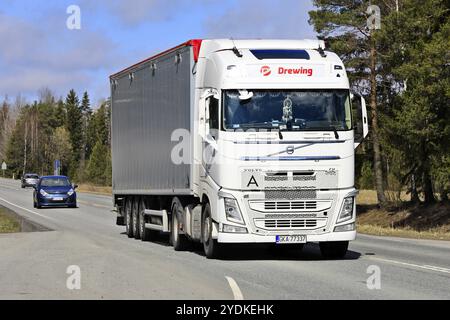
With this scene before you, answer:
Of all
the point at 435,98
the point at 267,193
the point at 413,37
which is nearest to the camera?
the point at 267,193

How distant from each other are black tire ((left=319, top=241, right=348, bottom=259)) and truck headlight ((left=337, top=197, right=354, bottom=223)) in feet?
2.49

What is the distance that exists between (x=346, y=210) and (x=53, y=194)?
88.2ft

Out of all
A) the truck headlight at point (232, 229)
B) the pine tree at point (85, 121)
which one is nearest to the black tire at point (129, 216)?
the truck headlight at point (232, 229)

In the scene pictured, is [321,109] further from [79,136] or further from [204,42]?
[79,136]

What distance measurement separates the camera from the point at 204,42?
15.2 meters

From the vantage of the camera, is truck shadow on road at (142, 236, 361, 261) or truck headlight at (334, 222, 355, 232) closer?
truck headlight at (334, 222, 355, 232)

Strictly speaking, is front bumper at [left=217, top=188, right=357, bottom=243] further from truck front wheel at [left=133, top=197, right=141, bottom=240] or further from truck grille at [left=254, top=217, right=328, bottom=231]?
truck front wheel at [left=133, top=197, right=141, bottom=240]

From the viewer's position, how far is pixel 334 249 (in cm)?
1484

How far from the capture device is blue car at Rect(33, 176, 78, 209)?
3838cm

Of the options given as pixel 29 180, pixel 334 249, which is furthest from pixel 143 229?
pixel 29 180

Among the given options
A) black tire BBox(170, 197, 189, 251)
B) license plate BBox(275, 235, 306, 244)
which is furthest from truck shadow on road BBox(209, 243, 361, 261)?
license plate BBox(275, 235, 306, 244)

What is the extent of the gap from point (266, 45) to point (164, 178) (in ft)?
14.0
